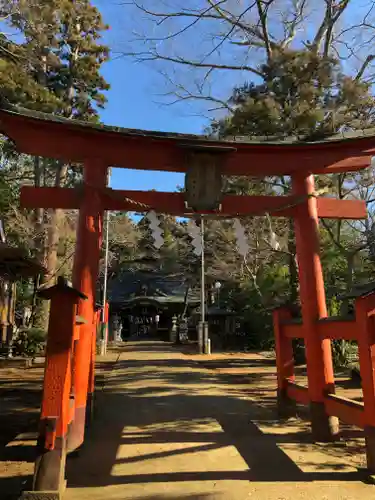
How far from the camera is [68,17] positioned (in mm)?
21062

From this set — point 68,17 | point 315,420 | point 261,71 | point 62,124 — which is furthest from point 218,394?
point 68,17

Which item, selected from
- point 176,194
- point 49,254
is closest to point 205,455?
Answer: point 176,194

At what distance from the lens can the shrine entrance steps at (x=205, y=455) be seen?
153 inches

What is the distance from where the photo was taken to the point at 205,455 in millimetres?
4949

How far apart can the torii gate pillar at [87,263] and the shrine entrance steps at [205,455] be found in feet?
2.72

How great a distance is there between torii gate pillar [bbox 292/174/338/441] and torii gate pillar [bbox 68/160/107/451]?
293cm

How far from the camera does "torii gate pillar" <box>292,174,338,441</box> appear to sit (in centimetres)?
554

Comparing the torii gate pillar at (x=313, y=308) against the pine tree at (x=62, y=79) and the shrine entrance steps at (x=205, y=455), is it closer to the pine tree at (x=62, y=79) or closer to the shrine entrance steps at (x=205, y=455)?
the shrine entrance steps at (x=205, y=455)

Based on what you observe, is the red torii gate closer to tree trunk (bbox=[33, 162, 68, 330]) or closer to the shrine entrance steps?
the shrine entrance steps

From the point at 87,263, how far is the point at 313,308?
3176 mm

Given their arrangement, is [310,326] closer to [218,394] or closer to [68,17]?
[218,394]

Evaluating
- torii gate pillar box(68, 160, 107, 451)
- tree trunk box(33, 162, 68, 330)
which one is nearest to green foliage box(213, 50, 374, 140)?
torii gate pillar box(68, 160, 107, 451)

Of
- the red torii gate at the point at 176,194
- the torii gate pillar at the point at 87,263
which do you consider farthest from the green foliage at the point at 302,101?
the torii gate pillar at the point at 87,263

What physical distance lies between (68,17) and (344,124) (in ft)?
52.8
